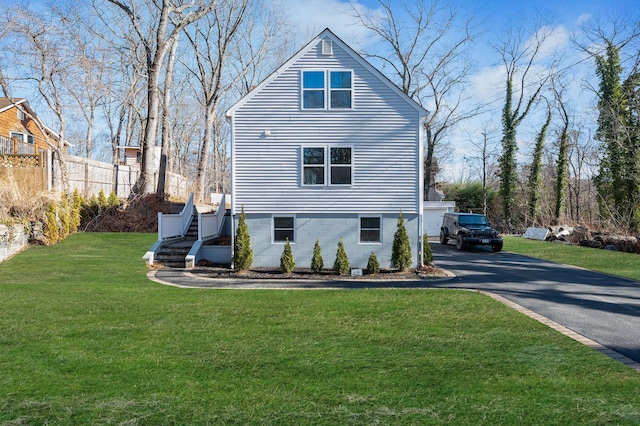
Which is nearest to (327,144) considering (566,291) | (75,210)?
(566,291)

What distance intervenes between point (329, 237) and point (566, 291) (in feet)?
23.2

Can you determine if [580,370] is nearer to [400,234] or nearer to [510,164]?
[400,234]

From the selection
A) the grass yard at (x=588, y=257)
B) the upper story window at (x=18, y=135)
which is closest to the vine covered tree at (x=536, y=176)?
the grass yard at (x=588, y=257)

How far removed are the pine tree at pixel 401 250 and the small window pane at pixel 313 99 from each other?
465 centimetres

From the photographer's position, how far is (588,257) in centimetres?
1747

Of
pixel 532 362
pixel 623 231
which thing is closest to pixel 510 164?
pixel 623 231

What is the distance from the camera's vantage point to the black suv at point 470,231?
20.1 metres

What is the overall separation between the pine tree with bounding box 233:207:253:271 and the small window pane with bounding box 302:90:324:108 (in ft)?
13.9

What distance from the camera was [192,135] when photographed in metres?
46.3

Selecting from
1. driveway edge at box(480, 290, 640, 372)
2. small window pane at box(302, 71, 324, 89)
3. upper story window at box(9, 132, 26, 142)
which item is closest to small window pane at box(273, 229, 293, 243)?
small window pane at box(302, 71, 324, 89)

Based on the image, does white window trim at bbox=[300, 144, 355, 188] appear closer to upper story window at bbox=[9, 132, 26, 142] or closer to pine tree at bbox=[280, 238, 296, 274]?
pine tree at bbox=[280, 238, 296, 274]

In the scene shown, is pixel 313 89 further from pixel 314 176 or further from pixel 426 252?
pixel 426 252

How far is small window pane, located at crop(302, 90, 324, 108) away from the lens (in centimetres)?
1474

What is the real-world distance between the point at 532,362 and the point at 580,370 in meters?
0.49
